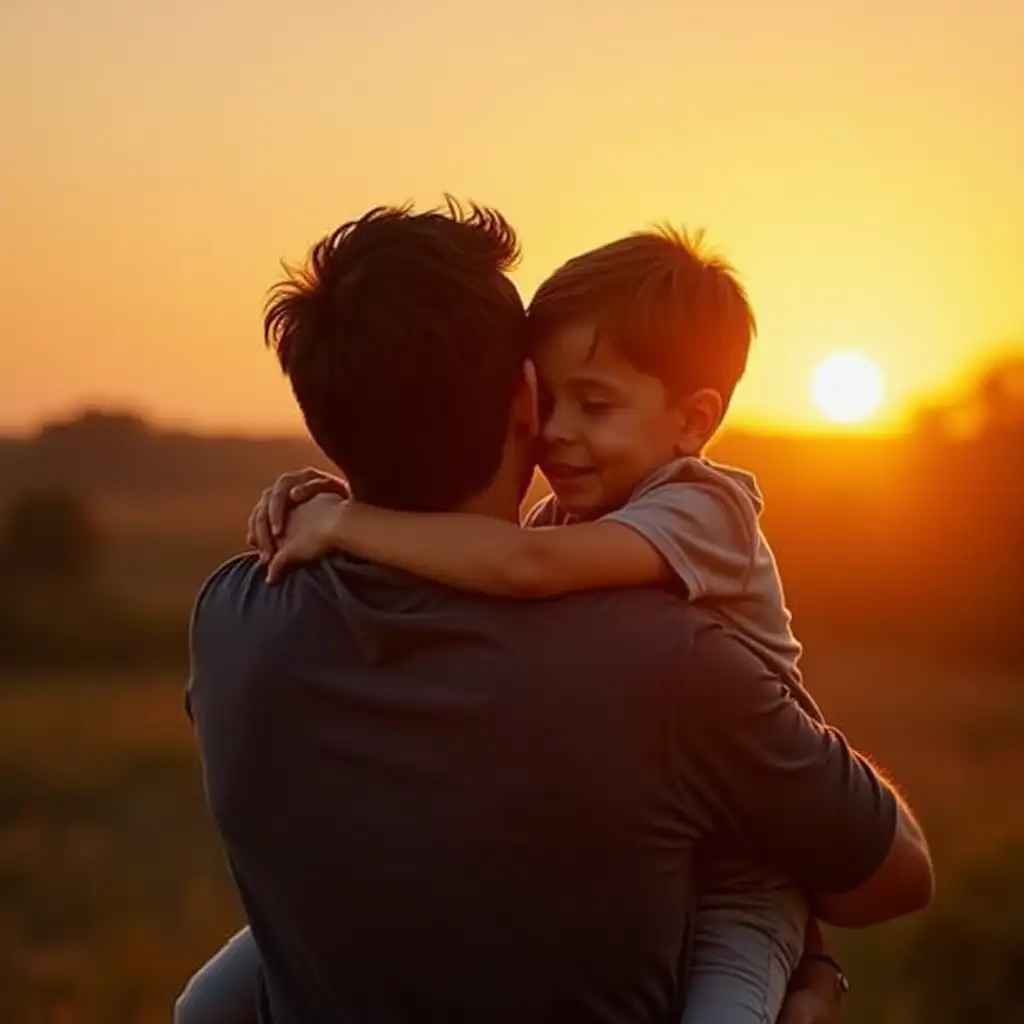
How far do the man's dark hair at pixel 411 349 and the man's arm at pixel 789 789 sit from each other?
30cm

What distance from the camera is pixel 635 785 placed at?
6.29ft

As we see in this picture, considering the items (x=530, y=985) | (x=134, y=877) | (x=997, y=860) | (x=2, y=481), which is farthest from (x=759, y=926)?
(x=2, y=481)

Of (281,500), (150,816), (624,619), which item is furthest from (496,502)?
(150,816)

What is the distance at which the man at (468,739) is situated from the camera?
6.28ft

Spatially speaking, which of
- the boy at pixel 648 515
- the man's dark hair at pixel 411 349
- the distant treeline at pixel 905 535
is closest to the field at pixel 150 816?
the distant treeline at pixel 905 535

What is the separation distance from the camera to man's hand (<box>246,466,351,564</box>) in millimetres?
2201

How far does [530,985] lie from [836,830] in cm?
33

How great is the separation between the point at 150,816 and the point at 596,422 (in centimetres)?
1701

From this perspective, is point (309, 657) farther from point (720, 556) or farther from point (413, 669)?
point (720, 556)

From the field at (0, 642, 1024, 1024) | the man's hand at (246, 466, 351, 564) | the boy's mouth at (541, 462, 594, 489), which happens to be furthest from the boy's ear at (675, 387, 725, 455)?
the field at (0, 642, 1024, 1024)

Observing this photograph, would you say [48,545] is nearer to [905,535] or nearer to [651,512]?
[905,535]

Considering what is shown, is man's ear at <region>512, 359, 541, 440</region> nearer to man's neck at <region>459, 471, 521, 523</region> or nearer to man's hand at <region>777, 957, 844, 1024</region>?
man's neck at <region>459, 471, 521, 523</region>

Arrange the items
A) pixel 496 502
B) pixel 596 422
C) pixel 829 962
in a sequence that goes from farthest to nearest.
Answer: pixel 596 422 → pixel 829 962 → pixel 496 502

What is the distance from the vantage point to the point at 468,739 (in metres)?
1.93
